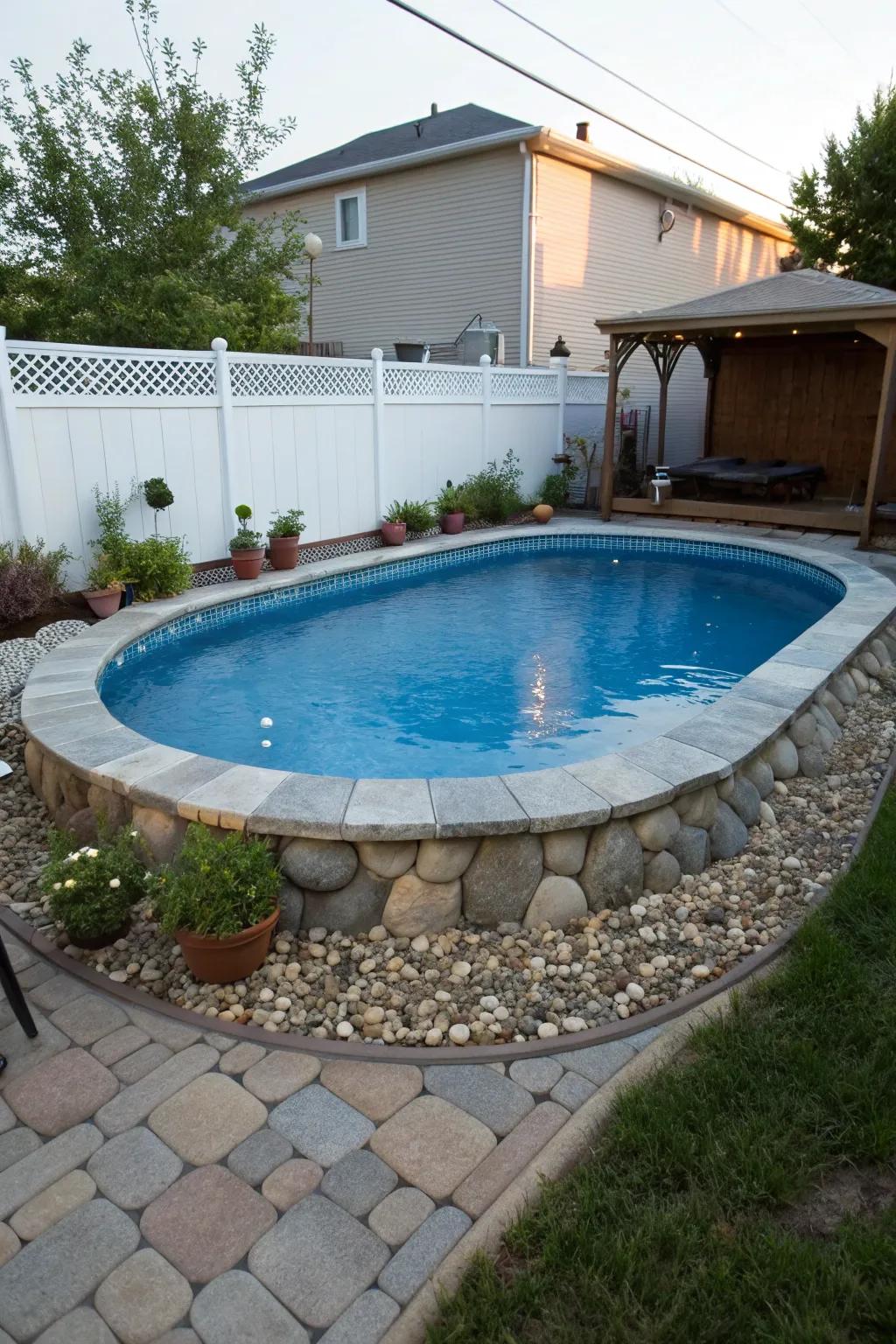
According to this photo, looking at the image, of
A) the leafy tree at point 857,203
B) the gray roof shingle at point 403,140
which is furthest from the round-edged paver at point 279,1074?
the leafy tree at point 857,203

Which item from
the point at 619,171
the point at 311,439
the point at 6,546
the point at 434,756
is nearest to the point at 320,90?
the point at 619,171

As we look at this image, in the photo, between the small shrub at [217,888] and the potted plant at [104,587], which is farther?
the potted plant at [104,587]

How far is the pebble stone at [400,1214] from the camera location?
189cm

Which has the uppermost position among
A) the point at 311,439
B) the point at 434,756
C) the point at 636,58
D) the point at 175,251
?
Result: the point at 636,58

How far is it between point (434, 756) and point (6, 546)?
403 cm

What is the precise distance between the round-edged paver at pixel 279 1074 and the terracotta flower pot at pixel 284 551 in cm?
653

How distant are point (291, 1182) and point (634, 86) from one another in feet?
48.8

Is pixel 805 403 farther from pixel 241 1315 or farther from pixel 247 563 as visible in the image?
pixel 241 1315

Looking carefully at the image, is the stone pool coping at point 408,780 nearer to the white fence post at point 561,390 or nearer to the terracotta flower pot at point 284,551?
the terracotta flower pot at point 284,551

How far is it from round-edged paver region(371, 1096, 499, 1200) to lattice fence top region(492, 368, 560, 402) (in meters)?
10.5

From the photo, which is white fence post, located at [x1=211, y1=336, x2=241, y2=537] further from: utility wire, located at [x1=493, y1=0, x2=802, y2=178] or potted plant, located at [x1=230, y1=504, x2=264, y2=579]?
utility wire, located at [x1=493, y1=0, x2=802, y2=178]

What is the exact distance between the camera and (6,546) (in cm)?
651

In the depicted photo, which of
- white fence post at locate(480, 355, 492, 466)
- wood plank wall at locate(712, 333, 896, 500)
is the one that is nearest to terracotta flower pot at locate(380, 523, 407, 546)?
white fence post at locate(480, 355, 492, 466)

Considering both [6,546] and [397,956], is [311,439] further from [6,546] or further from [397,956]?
[397,956]
